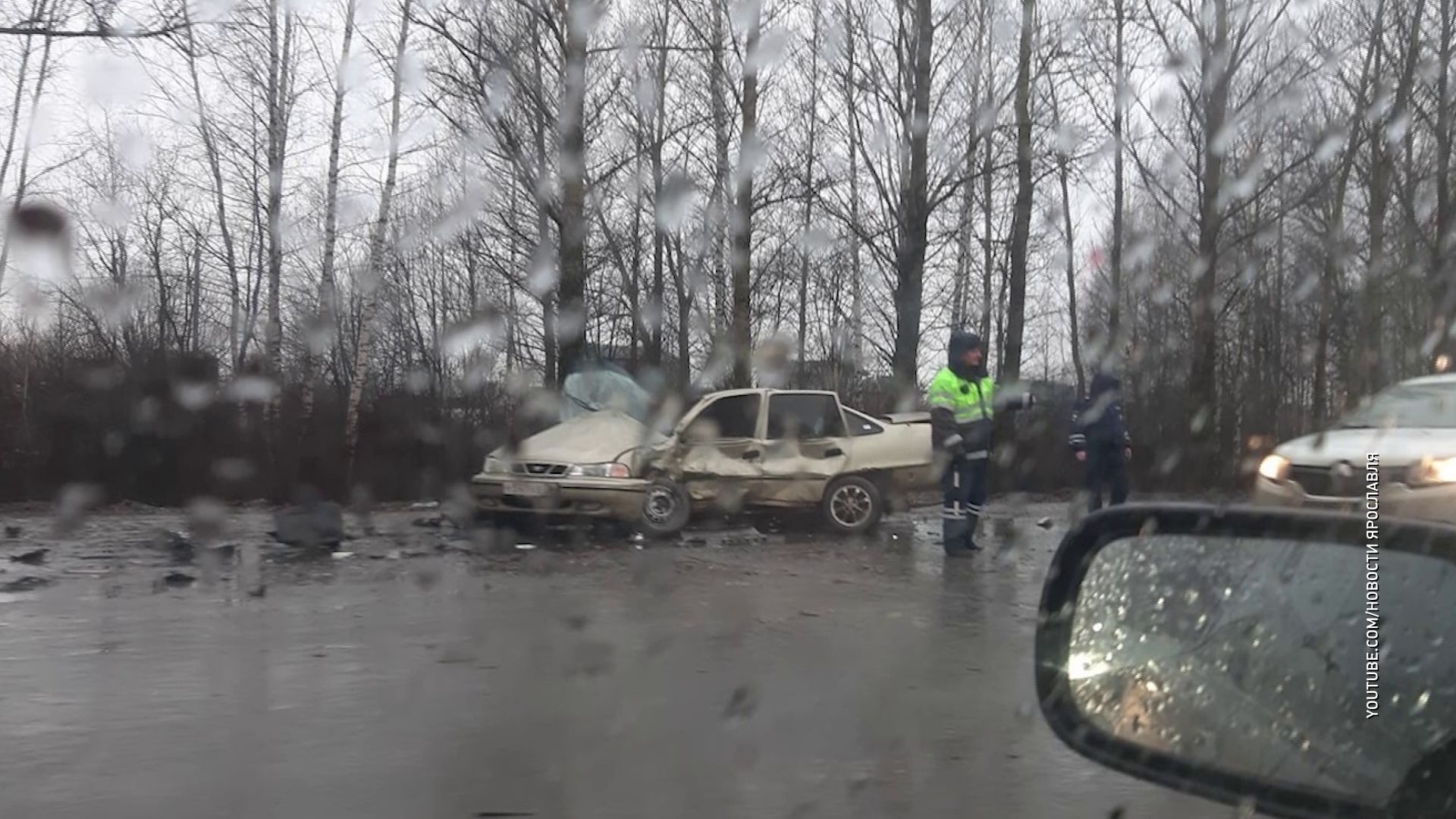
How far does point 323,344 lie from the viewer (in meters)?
25.5

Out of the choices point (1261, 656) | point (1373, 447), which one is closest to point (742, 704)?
point (1261, 656)

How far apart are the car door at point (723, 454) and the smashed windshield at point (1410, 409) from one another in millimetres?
6067

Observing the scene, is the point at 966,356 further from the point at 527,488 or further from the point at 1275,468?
the point at 527,488

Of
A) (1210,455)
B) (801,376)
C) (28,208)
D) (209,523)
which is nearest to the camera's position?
(209,523)

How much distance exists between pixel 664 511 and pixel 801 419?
1884 mm

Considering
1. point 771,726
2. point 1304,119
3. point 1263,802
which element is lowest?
point 771,726

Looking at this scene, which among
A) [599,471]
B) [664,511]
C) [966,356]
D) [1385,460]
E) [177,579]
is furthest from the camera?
[664,511]

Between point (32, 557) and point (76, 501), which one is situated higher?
point (76, 501)

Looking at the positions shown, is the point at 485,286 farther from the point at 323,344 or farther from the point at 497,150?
the point at 497,150

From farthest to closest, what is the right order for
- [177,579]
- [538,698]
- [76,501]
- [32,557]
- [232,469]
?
[232,469] < [76,501] < [32,557] < [177,579] < [538,698]

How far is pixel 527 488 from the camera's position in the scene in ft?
41.2

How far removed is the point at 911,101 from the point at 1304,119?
769 cm

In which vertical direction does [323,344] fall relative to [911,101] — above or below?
below

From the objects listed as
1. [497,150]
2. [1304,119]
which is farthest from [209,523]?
[1304,119]
